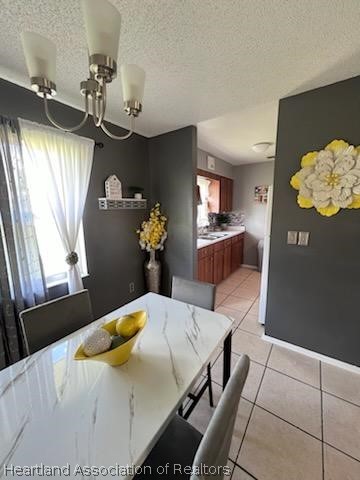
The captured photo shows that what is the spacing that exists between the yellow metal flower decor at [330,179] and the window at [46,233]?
221 cm

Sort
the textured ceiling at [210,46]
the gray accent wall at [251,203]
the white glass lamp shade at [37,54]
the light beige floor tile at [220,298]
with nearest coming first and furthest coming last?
the white glass lamp shade at [37,54] → the textured ceiling at [210,46] → the light beige floor tile at [220,298] → the gray accent wall at [251,203]

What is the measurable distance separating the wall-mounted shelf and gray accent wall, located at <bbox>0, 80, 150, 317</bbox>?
7 cm

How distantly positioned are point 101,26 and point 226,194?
406 cm

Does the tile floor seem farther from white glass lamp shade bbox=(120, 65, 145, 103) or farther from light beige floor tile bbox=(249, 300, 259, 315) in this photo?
white glass lamp shade bbox=(120, 65, 145, 103)

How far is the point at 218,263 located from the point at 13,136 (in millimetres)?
3061

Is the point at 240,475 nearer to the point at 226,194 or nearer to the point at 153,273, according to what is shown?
the point at 153,273

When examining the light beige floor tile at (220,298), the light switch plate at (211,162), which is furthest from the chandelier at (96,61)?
the light switch plate at (211,162)

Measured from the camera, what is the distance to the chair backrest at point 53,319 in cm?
111

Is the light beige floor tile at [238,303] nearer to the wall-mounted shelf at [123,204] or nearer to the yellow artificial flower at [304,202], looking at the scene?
the yellow artificial flower at [304,202]

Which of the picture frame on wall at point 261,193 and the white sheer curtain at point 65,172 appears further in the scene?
the picture frame on wall at point 261,193

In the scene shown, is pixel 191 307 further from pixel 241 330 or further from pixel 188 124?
pixel 188 124

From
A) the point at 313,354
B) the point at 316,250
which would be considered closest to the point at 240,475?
the point at 313,354

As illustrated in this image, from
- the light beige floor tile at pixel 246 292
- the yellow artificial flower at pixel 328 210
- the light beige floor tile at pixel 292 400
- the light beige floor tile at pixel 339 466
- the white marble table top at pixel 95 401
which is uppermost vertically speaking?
the yellow artificial flower at pixel 328 210

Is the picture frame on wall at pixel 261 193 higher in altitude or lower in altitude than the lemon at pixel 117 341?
higher
